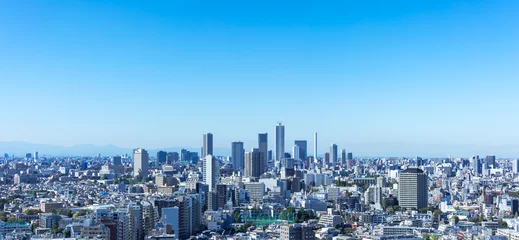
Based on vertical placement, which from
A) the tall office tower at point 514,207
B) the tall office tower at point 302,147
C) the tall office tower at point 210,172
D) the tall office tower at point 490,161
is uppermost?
the tall office tower at point 302,147

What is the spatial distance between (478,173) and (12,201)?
3331 cm

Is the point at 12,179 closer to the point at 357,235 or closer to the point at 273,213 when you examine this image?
the point at 273,213

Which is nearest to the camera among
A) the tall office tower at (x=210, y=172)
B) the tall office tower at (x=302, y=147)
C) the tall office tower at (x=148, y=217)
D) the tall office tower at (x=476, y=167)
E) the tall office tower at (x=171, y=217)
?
the tall office tower at (x=148, y=217)

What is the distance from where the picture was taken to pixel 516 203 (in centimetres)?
2389

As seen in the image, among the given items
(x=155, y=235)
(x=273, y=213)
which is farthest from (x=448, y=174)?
(x=155, y=235)

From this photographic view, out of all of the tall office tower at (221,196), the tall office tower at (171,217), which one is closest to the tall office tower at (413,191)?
the tall office tower at (221,196)

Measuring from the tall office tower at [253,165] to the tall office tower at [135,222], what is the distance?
2499cm

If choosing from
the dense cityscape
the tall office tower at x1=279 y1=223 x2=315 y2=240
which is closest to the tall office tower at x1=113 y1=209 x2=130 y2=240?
the dense cityscape

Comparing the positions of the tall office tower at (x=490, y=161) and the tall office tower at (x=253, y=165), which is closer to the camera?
the tall office tower at (x=253, y=165)

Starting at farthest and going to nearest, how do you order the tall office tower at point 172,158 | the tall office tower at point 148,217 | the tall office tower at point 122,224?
the tall office tower at point 172,158
the tall office tower at point 148,217
the tall office tower at point 122,224

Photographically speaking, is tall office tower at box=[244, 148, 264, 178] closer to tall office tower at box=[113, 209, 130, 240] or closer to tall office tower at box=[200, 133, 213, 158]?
tall office tower at box=[200, 133, 213, 158]

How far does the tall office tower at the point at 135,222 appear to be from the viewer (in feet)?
48.5

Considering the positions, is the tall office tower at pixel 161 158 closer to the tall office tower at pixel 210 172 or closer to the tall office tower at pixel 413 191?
the tall office tower at pixel 210 172

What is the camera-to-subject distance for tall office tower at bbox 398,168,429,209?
25406 millimetres
